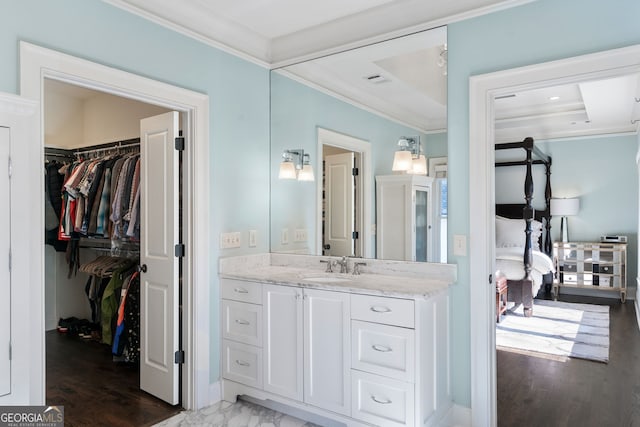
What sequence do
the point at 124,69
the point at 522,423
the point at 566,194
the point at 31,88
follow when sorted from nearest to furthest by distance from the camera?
1. the point at 31,88
2. the point at 124,69
3. the point at 522,423
4. the point at 566,194

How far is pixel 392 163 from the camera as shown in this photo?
2934 mm

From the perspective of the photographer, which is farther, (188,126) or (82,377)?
(82,377)

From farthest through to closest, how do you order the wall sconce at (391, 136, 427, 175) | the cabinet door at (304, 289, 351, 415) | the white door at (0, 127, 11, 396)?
the wall sconce at (391, 136, 427, 175), the cabinet door at (304, 289, 351, 415), the white door at (0, 127, 11, 396)

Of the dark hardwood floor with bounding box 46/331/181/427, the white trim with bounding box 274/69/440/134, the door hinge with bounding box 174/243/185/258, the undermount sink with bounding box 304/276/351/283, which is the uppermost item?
the white trim with bounding box 274/69/440/134

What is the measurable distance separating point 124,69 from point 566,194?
6.70 meters

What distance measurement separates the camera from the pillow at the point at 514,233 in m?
6.55

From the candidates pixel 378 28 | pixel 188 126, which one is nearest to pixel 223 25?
pixel 188 126

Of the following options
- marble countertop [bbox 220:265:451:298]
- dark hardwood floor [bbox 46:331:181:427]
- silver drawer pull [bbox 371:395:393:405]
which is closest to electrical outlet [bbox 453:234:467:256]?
marble countertop [bbox 220:265:451:298]

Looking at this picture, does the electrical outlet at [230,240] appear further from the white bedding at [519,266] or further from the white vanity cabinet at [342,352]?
the white bedding at [519,266]

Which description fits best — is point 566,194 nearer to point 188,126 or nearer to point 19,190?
point 188,126

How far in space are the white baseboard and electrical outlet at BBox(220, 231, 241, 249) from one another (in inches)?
70.1

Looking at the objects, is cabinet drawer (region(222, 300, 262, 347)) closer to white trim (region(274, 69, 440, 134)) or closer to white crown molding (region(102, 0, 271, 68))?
white trim (region(274, 69, 440, 134))

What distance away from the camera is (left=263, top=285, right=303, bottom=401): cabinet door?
8.55ft

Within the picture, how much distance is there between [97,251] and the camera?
4.54 m
